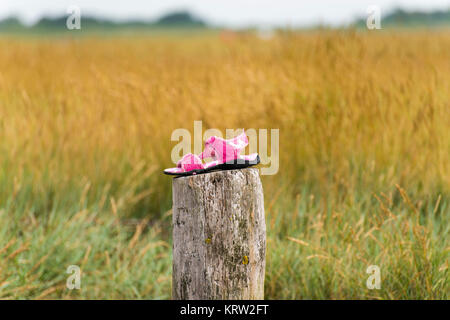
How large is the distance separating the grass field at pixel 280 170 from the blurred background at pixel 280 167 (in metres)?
0.01

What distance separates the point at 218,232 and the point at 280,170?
1784mm

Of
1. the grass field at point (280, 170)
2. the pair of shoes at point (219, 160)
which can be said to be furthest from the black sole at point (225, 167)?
the grass field at point (280, 170)

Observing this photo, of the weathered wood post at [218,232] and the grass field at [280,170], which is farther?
the grass field at [280,170]

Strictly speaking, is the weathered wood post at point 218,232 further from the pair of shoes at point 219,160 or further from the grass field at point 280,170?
the grass field at point 280,170

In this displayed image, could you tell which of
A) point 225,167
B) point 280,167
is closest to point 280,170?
point 280,167

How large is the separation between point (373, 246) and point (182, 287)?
53.7 inches

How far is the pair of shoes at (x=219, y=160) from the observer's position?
6.70 ft

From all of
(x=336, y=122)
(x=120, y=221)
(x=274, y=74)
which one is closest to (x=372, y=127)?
(x=336, y=122)

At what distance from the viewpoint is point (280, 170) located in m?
3.75

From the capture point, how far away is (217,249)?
2041mm

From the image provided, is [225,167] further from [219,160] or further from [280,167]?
[280,167]

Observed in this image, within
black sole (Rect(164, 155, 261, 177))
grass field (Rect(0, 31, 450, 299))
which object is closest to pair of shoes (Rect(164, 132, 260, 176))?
black sole (Rect(164, 155, 261, 177))

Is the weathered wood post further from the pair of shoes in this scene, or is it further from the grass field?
the grass field

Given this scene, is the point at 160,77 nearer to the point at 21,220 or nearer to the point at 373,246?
the point at 21,220
